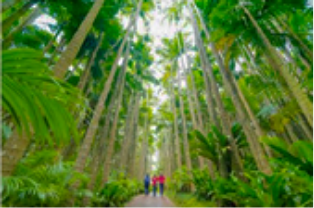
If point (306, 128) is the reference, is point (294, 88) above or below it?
below

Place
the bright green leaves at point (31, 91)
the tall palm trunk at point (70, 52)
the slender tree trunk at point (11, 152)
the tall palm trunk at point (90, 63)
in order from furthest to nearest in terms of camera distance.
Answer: the tall palm trunk at point (90, 63), the tall palm trunk at point (70, 52), the slender tree trunk at point (11, 152), the bright green leaves at point (31, 91)

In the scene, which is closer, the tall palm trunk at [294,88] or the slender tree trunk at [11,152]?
the slender tree trunk at [11,152]

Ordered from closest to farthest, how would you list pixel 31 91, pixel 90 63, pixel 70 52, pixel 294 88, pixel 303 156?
pixel 31 91, pixel 303 156, pixel 70 52, pixel 294 88, pixel 90 63

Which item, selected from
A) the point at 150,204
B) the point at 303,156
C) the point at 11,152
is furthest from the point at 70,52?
the point at 150,204

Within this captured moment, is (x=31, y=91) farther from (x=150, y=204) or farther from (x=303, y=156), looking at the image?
(x=150, y=204)

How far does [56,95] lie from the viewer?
54.8 inches

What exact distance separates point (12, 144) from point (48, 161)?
154cm

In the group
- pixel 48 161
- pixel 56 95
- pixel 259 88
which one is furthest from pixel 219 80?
pixel 56 95

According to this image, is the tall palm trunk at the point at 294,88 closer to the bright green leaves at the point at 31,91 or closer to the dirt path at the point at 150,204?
the bright green leaves at the point at 31,91

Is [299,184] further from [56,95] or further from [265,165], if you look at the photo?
[56,95]

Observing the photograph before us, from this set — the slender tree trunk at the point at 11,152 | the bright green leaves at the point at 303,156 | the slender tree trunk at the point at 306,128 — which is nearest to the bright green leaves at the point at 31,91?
the slender tree trunk at the point at 11,152

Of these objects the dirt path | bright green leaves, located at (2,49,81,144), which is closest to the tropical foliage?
bright green leaves, located at (2,49,81,144)

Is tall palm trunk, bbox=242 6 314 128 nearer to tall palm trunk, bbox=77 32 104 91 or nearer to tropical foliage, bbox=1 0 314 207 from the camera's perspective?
tropical foliage, bbox=1 0 314 207

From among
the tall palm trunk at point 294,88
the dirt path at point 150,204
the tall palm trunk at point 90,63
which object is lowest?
the dirt path at point 150,204
